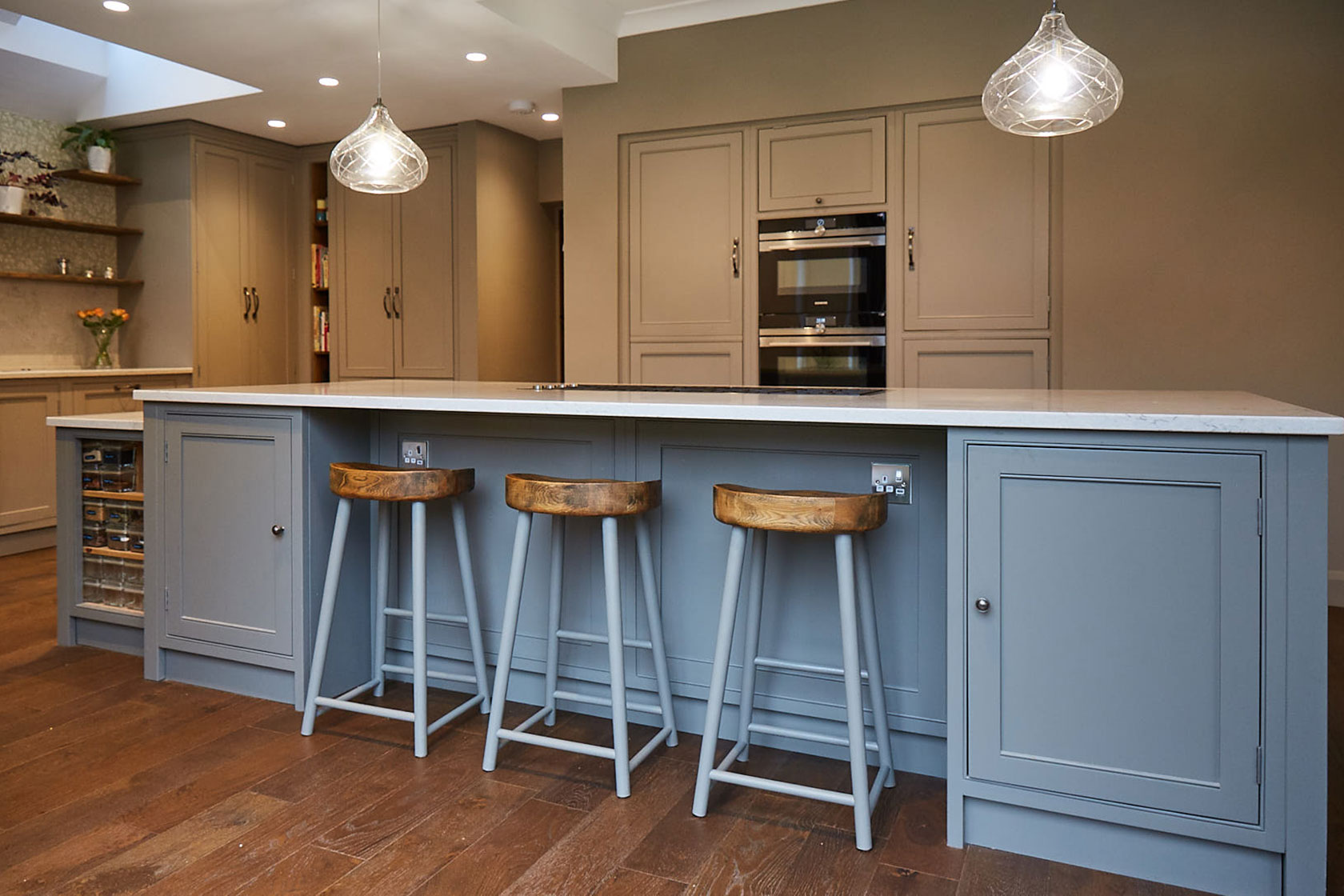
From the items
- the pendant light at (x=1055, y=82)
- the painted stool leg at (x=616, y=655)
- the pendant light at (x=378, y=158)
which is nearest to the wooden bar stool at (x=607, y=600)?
the painted stool leg at (x=616, y=655)

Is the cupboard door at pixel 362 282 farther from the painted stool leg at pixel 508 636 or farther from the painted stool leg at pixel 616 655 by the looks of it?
the painted stool leg at pixel 616 655

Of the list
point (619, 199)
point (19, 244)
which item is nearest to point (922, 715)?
point (619, 199)

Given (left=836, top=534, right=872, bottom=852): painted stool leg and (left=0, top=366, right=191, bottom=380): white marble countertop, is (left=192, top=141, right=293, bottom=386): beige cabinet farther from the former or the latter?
(left=836, top=534, right=872, bottom=852): painted stool leg

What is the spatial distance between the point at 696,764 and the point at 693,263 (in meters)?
3.02

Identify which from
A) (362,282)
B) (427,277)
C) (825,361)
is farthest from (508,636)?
(362,282)

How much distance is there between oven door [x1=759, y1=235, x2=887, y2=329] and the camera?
4527mm

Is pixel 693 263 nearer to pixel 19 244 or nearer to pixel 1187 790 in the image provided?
pixel 1187 790

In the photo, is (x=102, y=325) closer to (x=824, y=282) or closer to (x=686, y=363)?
(x=686, y=363)

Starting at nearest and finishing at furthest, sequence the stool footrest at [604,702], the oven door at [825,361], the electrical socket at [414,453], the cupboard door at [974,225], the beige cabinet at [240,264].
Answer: the stool footrest at [604,702]
the electrical socket at [414,453]
the cupboard door at [974,225]
the oven door at [825,361]
the beige cabinet at [240,264]

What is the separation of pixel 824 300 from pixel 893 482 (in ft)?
8.04

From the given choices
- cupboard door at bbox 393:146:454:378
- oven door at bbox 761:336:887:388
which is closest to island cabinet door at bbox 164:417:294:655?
oven door at bbox 761:336:887:388

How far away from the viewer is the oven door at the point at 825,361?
180 inches

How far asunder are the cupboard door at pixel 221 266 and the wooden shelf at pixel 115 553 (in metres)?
2.79

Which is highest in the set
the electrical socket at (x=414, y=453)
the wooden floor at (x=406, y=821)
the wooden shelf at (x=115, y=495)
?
the electrical socket at (x=414, y=453)
